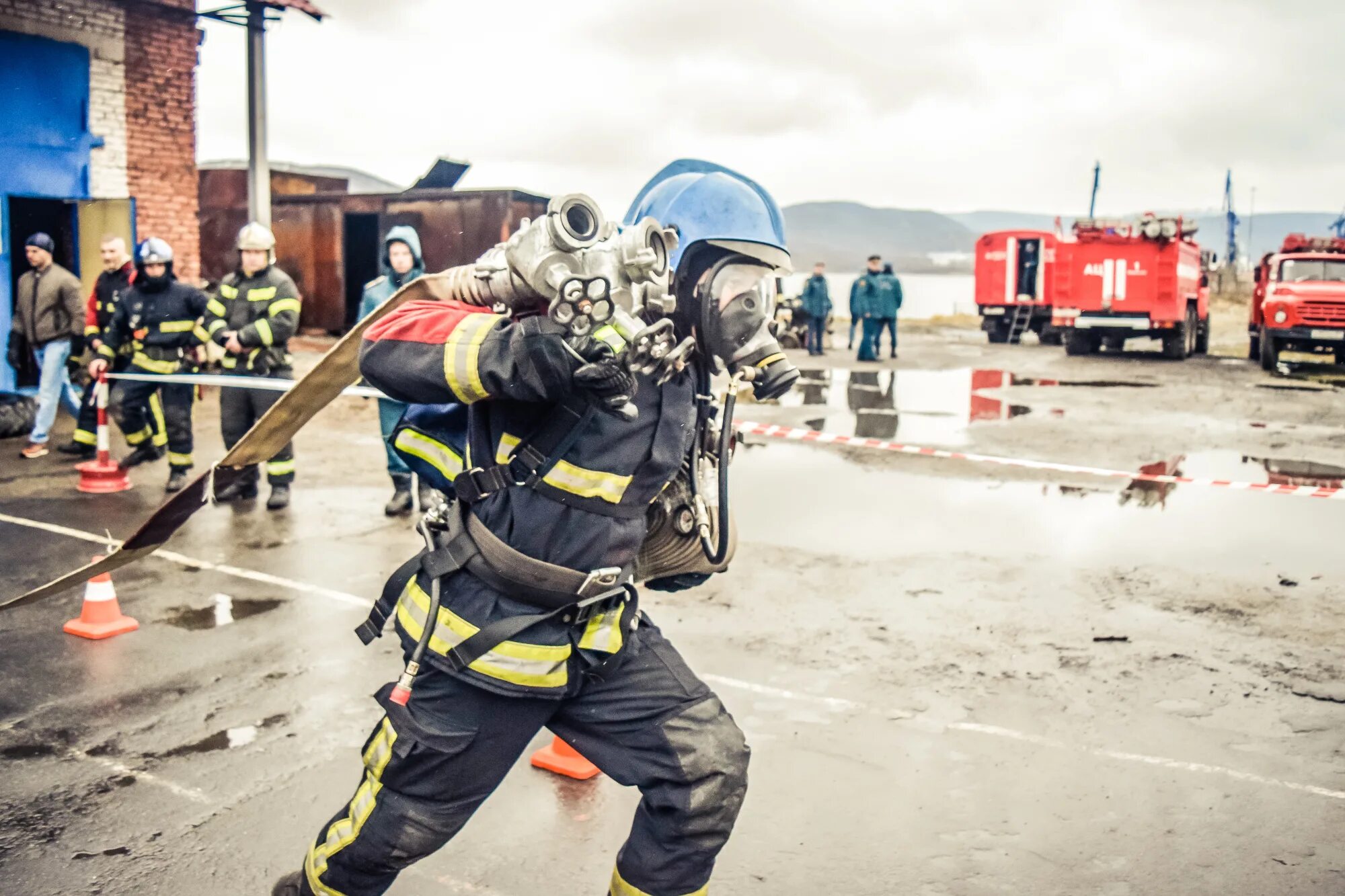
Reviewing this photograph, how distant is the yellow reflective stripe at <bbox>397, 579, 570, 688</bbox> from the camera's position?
7.79 ft

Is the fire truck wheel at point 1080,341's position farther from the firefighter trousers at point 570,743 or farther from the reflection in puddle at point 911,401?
the firefighter trousers at point 570,743

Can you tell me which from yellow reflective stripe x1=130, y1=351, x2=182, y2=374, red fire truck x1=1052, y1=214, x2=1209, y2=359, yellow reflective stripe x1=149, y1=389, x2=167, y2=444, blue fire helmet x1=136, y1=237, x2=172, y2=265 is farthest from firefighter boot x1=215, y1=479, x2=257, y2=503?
red fire truck x1=1052, y1=214, x2=1209, y2=359

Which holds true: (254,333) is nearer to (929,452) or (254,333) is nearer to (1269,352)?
(929,452)

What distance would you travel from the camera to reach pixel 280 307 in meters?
8.23

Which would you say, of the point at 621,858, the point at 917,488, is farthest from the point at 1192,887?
the point at 917,488

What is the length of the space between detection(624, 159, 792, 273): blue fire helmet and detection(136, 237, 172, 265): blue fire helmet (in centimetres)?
718

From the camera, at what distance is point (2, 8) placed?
1187 cm

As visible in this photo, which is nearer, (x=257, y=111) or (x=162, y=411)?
(x=162, y=411)

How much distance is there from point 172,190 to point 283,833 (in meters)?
12.2

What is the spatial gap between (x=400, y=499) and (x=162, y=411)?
2444 mm

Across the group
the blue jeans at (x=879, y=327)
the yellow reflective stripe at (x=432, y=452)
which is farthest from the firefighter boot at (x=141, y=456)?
the blue jeans at (x=879, y=327)

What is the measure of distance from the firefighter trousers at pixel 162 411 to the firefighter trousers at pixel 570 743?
22.4 ft

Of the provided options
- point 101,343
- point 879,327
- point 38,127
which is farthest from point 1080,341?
point 101,343

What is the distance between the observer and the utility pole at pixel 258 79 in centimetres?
1368
